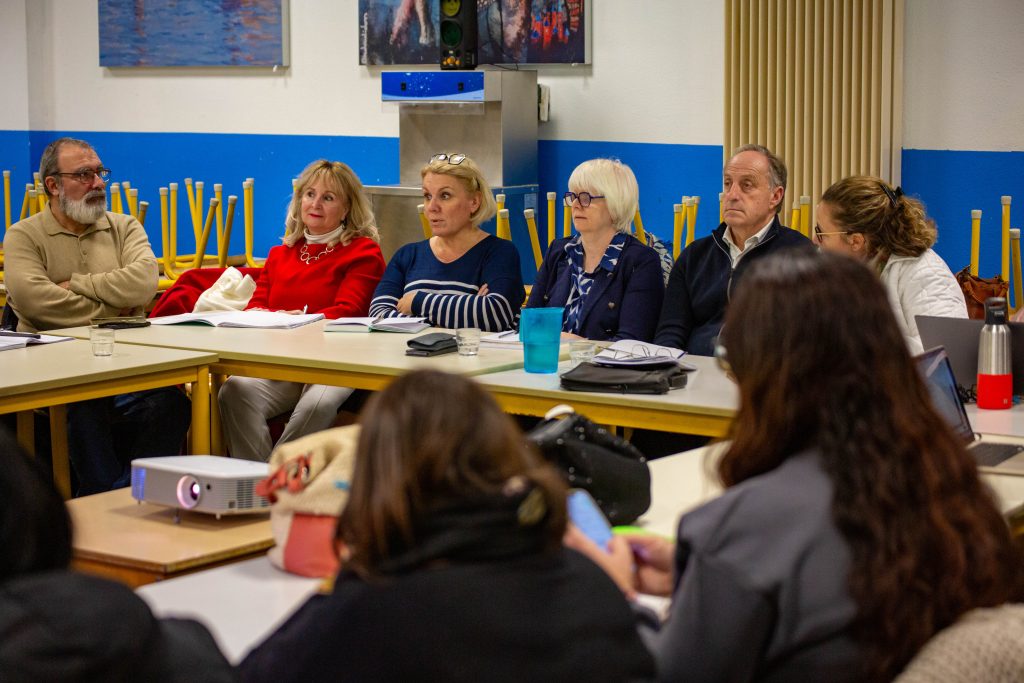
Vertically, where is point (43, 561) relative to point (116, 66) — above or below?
below

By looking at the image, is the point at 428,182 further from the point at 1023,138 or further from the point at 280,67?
the point at 280,67

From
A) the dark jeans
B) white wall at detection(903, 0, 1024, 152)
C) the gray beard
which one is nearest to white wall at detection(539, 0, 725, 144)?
white wall at detection(903, 0, 1024, 152)

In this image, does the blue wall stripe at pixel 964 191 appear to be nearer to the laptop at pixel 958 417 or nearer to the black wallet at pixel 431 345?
the black wallet at pixel 431 345

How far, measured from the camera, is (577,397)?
329 centimetres

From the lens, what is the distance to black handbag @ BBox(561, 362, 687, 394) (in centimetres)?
325

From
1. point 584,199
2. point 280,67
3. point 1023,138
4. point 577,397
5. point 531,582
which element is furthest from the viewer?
point 280,67

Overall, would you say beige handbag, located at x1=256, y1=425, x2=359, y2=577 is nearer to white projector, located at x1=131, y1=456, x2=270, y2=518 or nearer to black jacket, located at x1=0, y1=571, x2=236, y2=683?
white projector, located at x1=131, y1=456, x2=270, y2=518

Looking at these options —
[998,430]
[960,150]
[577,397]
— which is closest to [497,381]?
[577,397]

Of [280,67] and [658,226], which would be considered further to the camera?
[280,67]

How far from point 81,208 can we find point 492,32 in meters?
2.90

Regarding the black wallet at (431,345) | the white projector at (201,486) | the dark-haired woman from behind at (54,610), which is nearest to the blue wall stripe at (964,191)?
the black wallet at (431,345)

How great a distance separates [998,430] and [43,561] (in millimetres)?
2200

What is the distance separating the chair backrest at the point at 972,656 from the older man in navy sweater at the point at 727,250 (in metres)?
2.71

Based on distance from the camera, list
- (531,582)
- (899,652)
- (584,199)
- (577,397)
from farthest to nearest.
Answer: (584,199)
(577,397)
(899,652)
(531,582)
